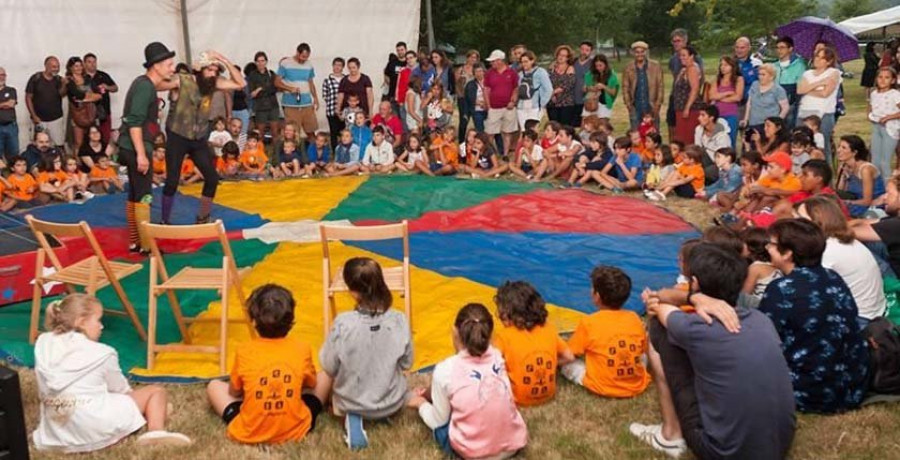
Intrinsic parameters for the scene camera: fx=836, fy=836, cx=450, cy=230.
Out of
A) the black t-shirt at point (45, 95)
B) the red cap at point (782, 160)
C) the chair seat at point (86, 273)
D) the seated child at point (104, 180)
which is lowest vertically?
the seated child at point (104, 180)

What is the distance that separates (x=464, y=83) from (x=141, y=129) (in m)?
7.63

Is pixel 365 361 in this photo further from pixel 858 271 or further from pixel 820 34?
pixel 820 34

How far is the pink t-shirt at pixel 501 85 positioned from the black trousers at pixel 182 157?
5448 mm

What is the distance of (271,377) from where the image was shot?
406 centimetres

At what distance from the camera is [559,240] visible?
25.4ft

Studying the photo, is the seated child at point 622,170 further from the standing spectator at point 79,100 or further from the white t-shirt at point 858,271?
the standing spectator at point 79,100

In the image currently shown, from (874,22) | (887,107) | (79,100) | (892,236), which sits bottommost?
(892,236)

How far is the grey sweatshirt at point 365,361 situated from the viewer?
4.22 meters

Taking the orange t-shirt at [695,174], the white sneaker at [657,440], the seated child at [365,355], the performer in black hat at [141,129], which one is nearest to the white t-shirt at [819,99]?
the orange t-shirt at [695,174]

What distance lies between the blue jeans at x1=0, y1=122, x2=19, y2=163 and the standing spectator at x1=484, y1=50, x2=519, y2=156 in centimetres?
649

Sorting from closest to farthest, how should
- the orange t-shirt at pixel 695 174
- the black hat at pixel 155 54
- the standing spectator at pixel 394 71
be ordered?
the black hat at pixel 155 54
the orange t-shirt at pixel 695 174
the standing spectator at pixel 394 71

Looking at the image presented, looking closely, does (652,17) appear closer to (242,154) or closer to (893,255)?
(242,154)

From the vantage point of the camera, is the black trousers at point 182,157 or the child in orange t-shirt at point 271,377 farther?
the black trousers at point 182,157

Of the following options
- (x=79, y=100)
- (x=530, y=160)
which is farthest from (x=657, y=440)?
(x=79, y=100)
